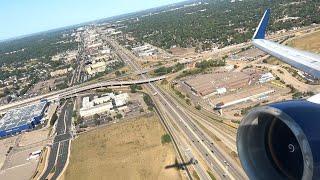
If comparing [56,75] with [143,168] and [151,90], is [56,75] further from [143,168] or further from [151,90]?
[143,168]

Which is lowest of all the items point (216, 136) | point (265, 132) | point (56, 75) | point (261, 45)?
point (56, 75)

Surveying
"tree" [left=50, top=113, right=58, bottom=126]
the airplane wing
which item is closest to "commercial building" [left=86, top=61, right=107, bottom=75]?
"tree" [left=50, top=113, right=58, bottom=126]

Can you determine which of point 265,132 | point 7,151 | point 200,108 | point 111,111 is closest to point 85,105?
point 111,111

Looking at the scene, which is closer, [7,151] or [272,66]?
[7,151]

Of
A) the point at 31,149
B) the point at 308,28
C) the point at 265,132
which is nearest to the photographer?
the point at 265,132

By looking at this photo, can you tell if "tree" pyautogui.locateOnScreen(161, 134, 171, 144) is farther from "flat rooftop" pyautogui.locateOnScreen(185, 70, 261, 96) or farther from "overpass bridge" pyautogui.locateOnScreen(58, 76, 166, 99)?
"overpass bridge" pyautogui.locateOnScreen(58, 76, 166, 99)

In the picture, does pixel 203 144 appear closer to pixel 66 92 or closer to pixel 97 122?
pixel 97 122

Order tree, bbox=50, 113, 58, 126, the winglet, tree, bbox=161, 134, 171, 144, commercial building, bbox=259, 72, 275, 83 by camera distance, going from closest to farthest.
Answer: the winglet, tree, bbox=161, 134, 171, 144, commercial building, bbox=259, 72, 275, 83, tree, bbox=50, 113, 58, 126
